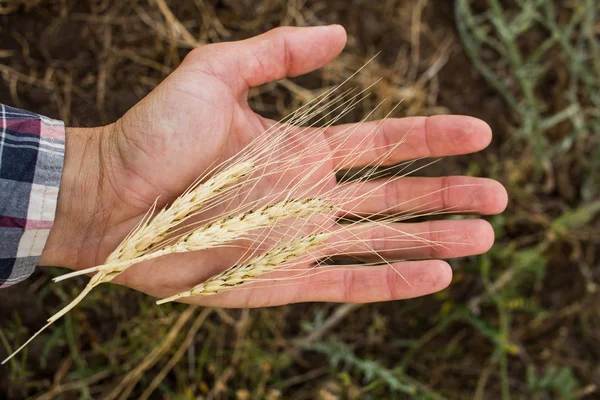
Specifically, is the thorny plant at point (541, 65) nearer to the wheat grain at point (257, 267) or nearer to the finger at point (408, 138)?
the finger at point (408, 138)

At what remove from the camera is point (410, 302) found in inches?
116

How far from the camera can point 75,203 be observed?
6.50 ft

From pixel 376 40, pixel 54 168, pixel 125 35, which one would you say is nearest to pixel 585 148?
pixel 376 40

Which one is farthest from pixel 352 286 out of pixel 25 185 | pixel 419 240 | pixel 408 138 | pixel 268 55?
pixel 25 185

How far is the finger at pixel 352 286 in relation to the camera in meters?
2.08

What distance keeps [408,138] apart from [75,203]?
1.21m

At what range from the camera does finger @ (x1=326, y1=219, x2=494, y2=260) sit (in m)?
2.15

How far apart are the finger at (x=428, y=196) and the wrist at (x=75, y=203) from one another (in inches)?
33.0

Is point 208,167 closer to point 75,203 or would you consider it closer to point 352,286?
point 75,203

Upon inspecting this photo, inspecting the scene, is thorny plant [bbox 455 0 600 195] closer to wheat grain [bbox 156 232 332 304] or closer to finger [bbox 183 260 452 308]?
finger [bbox 183 260 452 308]

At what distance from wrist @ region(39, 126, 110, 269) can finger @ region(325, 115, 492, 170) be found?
840 millimetres

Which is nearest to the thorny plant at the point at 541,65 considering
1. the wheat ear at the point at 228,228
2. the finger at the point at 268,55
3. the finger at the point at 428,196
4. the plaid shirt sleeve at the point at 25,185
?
the finger at the point at 428,196

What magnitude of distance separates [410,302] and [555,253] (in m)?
0.87

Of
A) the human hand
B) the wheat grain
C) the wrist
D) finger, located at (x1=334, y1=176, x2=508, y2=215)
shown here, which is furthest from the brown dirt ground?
the wheat grain
